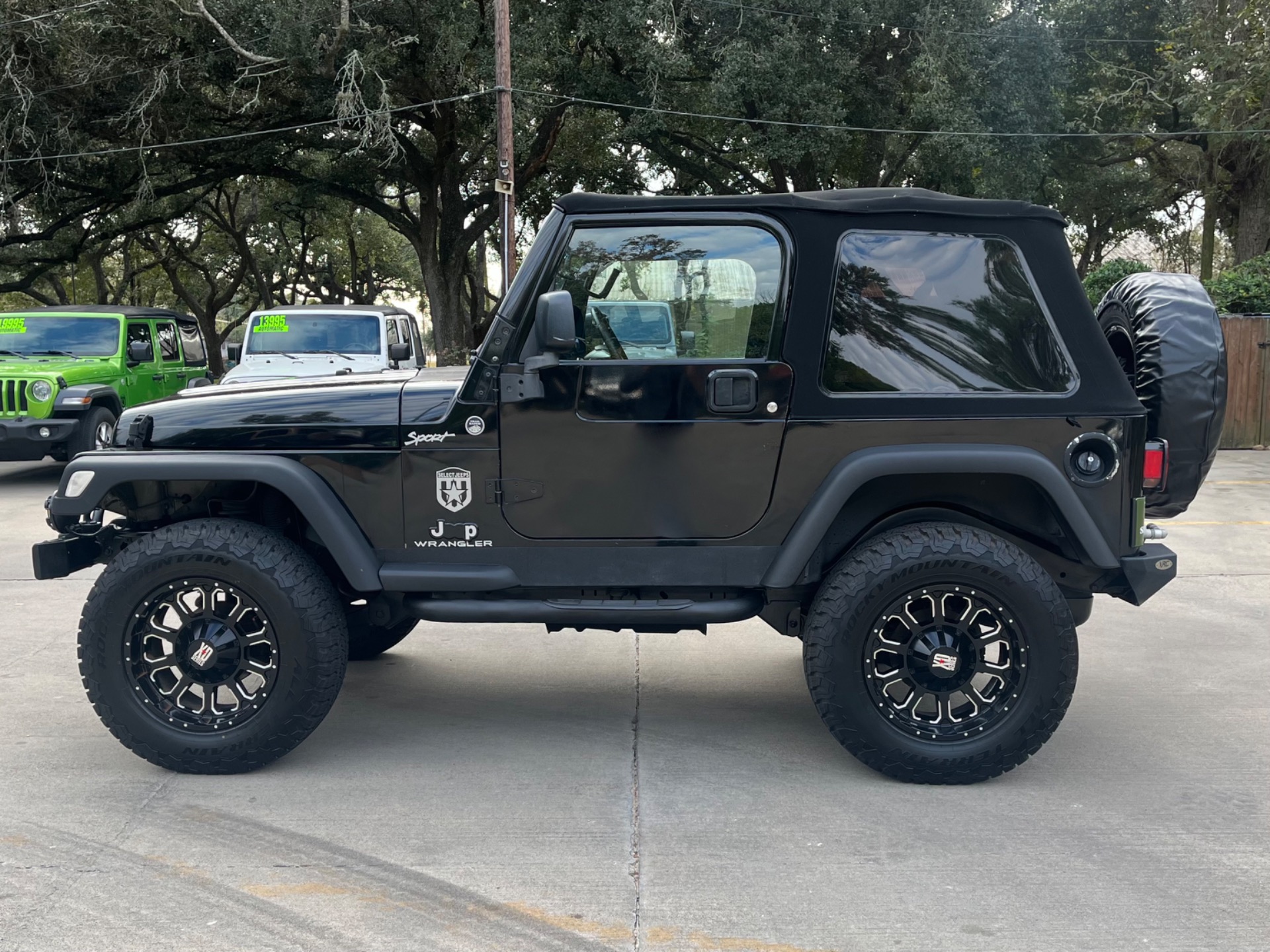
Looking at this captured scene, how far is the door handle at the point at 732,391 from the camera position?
13.7ft

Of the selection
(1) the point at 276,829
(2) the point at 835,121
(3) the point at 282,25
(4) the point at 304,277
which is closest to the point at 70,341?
(3) the point at 282,25

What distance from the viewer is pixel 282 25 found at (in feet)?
62.6

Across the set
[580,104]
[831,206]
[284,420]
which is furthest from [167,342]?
[831,206]

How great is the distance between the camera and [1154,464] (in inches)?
169

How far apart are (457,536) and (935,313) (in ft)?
6.28

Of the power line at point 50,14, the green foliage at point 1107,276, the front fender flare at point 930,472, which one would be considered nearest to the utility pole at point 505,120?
the power line at point 50,14

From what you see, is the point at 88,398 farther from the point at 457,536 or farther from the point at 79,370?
the point at 457,536

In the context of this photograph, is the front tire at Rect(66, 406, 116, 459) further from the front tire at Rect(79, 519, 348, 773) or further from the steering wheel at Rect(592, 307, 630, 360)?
the steering wheel at Rect(592, 307, 630, 360)

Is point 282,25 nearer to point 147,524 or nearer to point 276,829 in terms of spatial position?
point 147,524

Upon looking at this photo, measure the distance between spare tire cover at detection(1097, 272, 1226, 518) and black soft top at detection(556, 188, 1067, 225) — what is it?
1.98 feet

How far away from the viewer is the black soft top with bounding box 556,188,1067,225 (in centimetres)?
423

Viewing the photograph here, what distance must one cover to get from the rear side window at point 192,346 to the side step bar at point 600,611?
12148mm

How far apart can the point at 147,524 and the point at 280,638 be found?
2.99 ft

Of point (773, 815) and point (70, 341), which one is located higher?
point (70, 341)
